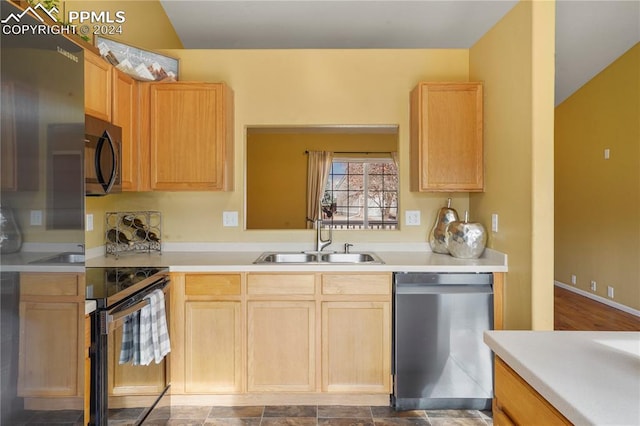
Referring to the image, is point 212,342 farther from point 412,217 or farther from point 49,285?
point 412,217

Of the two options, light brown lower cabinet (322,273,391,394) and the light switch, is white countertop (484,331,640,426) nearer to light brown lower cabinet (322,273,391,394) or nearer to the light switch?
light brown lower cabinet (322,273,391,394)

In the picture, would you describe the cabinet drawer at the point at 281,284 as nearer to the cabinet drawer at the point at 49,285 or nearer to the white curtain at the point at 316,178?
the cabinet drawer at the point at 49,285

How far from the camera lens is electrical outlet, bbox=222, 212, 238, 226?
3.04m

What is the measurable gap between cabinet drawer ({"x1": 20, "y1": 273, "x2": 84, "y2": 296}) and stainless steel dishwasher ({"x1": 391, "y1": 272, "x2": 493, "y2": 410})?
1.74 metres

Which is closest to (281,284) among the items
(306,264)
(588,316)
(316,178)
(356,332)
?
(306,264)

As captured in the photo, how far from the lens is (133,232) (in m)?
2.92

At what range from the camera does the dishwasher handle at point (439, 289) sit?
7.79 ft

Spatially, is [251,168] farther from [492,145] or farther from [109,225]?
[492,145]

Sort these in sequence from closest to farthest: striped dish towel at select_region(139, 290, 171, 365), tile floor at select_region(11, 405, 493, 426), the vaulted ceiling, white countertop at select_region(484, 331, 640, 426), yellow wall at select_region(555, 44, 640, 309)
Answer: white countertop at select_region(484, 331, 640, 426)
striped dish towel at select_region(139, 290, 171, 365)
tile floor at select_region(11, 405, 493, 426)
the vaulted ceiling
yellow wall at select_region(555, 44, 640, 309)

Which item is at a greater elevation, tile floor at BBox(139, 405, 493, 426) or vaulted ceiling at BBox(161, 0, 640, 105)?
vaulted ceiling at BBox(161, 0, 640, 105)

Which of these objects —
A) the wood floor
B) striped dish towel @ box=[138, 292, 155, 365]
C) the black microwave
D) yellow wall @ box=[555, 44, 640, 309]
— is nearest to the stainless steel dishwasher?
striped dish towel @ box=[138, 292, 155, 365]

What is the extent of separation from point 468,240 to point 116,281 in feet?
6.95

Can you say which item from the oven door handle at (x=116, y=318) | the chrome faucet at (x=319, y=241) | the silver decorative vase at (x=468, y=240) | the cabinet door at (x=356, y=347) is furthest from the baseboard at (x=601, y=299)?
the oven door handle at (x=116, y=318)

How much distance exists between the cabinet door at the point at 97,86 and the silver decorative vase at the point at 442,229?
7.54ft
